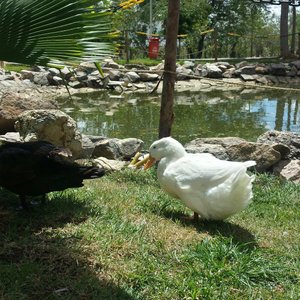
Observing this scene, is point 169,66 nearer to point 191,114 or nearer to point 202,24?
point 191,114

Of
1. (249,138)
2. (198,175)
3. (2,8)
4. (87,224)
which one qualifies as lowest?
(249,138)

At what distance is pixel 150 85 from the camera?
788 inches

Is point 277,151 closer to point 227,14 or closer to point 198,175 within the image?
point 198,175

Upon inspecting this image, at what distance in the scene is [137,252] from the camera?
10.4ft

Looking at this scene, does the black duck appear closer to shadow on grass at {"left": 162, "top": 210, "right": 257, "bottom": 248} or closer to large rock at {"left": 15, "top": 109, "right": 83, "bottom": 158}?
shadow on grass at {"left": 162, "top": 210, "right": 257, "bottom": 248}

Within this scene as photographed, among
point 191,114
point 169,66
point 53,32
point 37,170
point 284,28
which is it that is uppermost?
point 284,28

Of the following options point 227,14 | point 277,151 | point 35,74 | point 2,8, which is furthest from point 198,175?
point 227,14

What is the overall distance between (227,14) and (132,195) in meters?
30.5

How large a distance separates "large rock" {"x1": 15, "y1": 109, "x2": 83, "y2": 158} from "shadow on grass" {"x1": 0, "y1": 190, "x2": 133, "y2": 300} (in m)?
2.57

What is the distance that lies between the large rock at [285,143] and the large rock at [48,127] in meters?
2.89

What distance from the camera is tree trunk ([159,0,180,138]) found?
6215mm

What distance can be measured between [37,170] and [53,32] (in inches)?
42.5

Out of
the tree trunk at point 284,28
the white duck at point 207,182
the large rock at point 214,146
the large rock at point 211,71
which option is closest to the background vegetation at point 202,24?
the tree trunk at point 284,28

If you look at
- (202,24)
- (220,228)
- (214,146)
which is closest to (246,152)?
(214,146)
